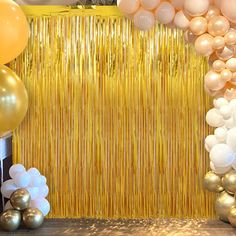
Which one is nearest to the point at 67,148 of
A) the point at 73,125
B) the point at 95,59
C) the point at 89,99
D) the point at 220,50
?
the point at 73,125

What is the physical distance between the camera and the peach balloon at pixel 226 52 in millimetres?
3002

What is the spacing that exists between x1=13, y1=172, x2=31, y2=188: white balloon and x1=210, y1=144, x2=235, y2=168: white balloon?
1249 millimetres

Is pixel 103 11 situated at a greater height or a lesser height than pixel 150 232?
greater

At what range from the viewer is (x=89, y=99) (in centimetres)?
356

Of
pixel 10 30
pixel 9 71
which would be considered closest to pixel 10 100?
pixel 9 71

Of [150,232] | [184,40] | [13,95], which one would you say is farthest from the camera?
[184,40]

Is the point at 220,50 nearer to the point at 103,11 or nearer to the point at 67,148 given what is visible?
the point at 103,11

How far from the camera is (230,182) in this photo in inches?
124

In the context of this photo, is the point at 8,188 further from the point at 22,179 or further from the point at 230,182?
the point at 230,182

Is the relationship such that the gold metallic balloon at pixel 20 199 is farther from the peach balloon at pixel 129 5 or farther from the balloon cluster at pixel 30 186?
the peach balloon at pixel 129 5

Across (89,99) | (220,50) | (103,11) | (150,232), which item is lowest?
(150,232)

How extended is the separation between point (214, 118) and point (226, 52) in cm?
46

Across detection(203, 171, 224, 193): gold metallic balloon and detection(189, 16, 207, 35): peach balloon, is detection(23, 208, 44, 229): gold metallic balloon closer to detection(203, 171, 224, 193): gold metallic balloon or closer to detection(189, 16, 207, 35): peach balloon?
detection(203, 171, 224, 193): gold metallic balloon

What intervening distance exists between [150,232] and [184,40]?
4.45 feet
